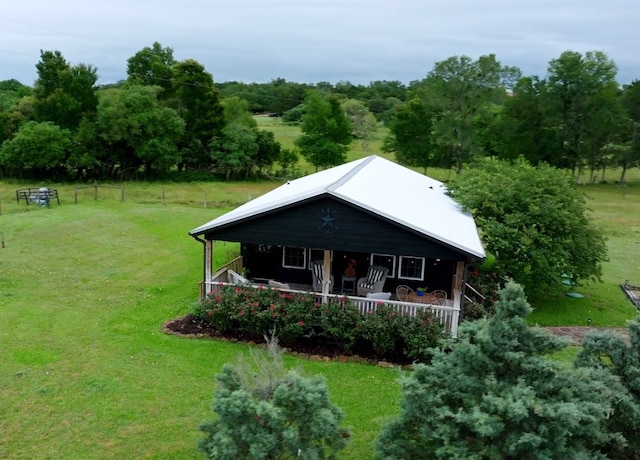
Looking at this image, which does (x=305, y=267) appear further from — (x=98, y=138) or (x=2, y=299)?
(x=98, y=138)

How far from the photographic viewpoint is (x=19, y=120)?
40000 millimetres

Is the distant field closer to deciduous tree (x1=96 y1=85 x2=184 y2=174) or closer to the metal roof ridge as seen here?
deciduous tree (x1=96 y1=85 x2=184 y2=174)

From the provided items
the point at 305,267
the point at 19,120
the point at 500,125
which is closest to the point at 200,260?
the point at 305,267

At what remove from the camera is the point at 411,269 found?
15133 mm

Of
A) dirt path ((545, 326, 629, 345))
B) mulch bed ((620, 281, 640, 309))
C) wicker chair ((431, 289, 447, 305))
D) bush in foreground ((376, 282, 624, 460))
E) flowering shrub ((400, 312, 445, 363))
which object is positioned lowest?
dirt path ((545, 326, 629, 345))

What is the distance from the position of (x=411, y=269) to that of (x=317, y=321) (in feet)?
14.3

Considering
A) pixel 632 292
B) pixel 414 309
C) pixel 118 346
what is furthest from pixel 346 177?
pixel 632 292

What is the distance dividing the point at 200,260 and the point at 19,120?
97.6 ft

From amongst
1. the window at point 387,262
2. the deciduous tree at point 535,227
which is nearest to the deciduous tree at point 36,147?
the window at point 387,262

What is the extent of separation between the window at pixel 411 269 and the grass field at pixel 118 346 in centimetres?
354

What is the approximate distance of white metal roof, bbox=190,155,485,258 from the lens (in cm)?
1181

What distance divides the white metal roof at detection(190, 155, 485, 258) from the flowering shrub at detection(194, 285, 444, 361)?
183 cm

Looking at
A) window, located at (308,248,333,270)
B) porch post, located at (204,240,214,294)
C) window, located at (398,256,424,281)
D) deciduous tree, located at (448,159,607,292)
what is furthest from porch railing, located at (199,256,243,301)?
deciduous tree, located at (448,159,607,292)

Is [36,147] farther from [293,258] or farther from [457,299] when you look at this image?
[457,299]
